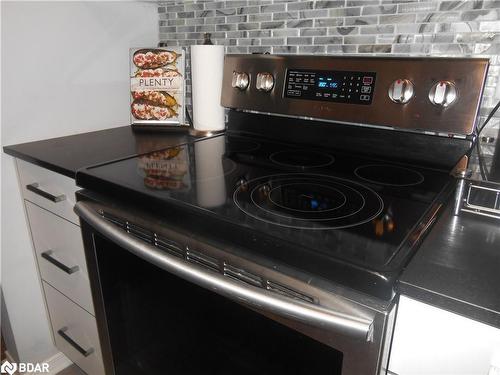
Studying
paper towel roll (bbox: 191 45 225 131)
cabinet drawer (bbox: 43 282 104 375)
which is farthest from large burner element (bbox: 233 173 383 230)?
cabinet drawer (bbox: 43 282 104 375)

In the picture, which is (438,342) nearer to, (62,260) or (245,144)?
(245,144)

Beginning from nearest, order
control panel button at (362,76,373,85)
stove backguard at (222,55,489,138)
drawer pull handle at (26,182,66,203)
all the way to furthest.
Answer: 1. stove backguard at (222,55,489,138)
2. control panel button at (362,76,373,85)
3. drawer pull handle at (26,182,66,203)

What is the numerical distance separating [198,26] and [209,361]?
1180 mm

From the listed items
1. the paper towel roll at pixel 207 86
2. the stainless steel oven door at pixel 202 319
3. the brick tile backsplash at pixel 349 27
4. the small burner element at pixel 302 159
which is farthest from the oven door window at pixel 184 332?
the brick tile backsplash at pixel 349 27

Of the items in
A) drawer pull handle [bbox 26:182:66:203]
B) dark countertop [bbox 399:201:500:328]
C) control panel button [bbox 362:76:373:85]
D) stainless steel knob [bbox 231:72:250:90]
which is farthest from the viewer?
stainless steel knob [bbox 231:72:250:90]

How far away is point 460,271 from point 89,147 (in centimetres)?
106

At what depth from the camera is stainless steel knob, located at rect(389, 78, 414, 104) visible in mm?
935

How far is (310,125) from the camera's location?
47.2 inches

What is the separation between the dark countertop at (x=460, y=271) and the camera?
49 centimetres

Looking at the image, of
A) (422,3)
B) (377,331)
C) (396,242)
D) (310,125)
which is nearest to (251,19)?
(310,125)

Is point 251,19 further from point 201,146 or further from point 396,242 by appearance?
point 396,242

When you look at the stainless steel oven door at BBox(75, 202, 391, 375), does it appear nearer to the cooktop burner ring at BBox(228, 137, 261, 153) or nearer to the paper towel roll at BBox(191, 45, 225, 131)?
the cooktop burner ring at BBox(228, 137, 261, 153)

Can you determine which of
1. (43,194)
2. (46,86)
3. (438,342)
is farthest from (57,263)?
(438,342)

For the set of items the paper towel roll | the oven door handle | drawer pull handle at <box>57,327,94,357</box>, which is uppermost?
the paper towel roll
